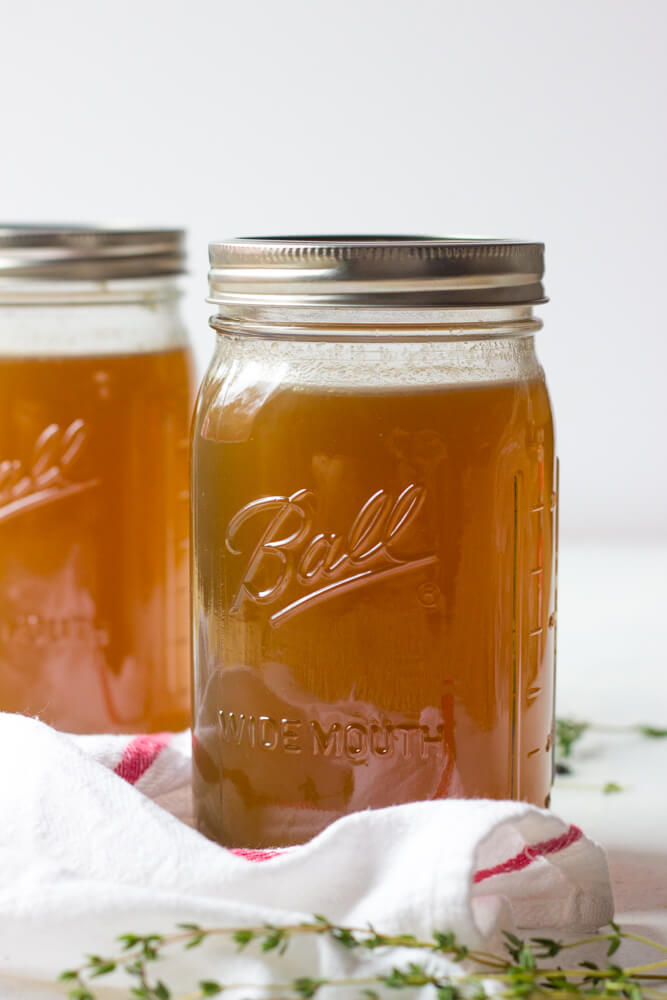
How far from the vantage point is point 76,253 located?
1.11 metres

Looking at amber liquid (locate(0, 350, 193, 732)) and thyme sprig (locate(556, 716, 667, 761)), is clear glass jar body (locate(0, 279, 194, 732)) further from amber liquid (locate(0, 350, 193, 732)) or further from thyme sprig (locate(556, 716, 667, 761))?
thyme sprig (locate(556, 716, 667, 761))

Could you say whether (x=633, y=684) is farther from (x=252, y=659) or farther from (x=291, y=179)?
(x=291, y=179)

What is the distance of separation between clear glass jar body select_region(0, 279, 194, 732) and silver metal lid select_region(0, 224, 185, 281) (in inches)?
0.6

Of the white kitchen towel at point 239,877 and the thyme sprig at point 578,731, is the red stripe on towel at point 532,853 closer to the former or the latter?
the white kitchen towel at point 239,877

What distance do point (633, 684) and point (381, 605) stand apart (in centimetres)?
60

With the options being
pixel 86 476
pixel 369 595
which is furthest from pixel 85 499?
pixel 369 595

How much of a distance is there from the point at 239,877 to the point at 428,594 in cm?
20

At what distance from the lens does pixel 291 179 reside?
2.07 m

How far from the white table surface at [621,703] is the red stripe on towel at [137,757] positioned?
316mm

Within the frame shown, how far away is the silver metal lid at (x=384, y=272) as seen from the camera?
2.73 ft

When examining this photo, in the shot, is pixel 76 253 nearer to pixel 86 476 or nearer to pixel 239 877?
pixel 86 476

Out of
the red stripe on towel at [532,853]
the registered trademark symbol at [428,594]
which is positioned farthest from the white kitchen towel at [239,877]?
the registered trademark symbol at [428,594]

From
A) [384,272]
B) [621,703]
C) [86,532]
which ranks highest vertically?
[384,272]

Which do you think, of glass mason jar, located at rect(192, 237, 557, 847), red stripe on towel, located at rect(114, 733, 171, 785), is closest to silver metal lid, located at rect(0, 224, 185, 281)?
glass mason jar, located at rect(192, 237, 557, 847)
